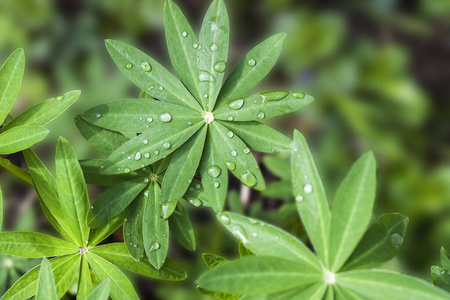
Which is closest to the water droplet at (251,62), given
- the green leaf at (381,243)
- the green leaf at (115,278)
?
the green leaf at (381,243)

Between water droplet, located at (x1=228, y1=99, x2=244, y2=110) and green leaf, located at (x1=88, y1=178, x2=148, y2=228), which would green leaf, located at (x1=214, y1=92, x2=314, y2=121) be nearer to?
water droplet, located at (x1=228, y1=99, x2=244, y2=110)

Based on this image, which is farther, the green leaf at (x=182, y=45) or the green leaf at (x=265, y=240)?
the green leaf at (x=182, y=45)

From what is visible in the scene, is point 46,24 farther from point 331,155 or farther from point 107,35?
point 331,155

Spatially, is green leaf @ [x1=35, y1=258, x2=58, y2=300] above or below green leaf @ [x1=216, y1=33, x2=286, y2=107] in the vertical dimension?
below

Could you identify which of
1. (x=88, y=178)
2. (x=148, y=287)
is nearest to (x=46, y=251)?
(x=88, y=178)

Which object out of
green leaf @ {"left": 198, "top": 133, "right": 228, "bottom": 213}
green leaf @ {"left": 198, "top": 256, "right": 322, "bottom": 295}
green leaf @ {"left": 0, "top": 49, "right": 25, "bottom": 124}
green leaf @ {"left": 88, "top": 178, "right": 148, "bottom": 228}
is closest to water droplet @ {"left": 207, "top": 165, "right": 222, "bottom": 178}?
green leaf @ {"left": 198, "top": 133, "right": 228, "bottom": 213}

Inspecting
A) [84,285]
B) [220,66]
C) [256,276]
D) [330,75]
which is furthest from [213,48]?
[330,75]

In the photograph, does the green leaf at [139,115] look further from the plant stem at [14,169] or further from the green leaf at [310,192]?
the green leaf at [310,192]
